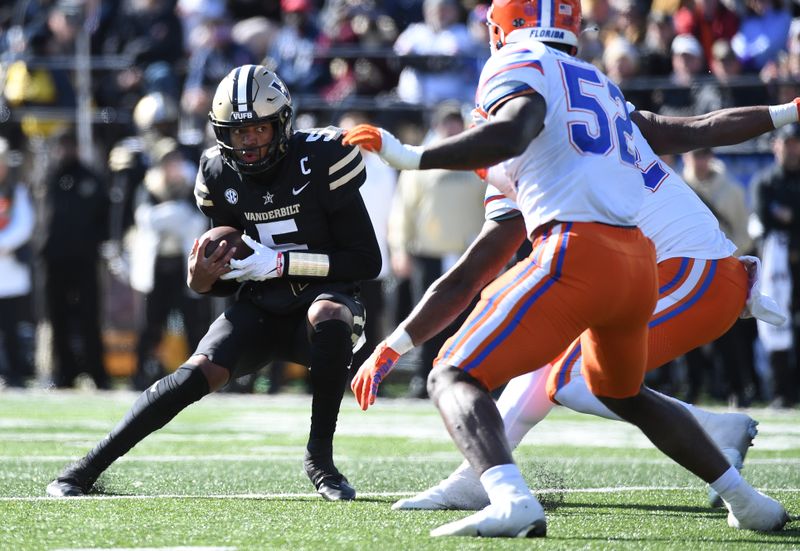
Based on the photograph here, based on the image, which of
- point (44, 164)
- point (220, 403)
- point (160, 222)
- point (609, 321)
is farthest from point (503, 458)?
point (44, 164)

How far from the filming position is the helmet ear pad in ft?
16.9

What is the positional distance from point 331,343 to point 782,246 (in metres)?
5.45

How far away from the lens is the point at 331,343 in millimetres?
5125

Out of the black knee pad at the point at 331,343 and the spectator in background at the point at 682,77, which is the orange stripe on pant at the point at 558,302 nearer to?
the black knee pad at the point at 331,343

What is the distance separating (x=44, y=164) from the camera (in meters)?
12.1

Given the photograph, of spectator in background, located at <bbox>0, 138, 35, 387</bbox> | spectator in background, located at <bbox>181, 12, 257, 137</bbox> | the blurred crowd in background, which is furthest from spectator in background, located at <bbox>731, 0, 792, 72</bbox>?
spectator in background, located at <bbox>0, 138, 35, 387</bbox>

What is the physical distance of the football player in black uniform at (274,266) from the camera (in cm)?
504

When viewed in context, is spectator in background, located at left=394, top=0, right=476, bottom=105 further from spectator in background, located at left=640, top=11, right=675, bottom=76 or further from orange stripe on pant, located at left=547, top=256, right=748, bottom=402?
orange stripe on pant, located at left=547, top=256, right=748, bottom=402

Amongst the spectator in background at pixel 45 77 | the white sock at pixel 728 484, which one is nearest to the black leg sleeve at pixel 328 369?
the white sock at pixel 728 484

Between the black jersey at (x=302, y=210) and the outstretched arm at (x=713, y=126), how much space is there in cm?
115

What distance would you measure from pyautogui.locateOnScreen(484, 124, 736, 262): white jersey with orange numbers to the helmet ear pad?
90 centimetres

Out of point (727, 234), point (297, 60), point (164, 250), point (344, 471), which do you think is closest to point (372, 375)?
point (344, 471)

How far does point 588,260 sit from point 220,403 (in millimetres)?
6582

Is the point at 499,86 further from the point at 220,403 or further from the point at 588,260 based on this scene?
the point at 220,403
